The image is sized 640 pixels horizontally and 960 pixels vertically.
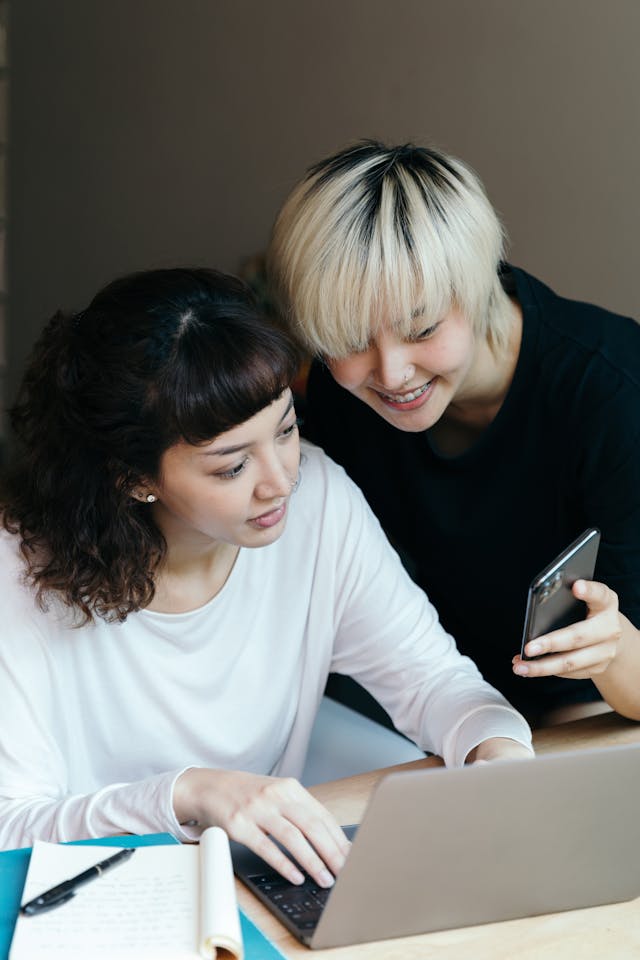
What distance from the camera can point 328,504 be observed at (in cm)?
158

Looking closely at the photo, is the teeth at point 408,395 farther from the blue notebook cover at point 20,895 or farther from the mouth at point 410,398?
the blue notebook cover at point 20,895

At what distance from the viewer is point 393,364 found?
4.62ft

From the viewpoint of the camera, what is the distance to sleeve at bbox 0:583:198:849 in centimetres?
121

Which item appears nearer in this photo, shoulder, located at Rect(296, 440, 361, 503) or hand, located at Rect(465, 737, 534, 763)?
hand, located at Rect(465, 737, 534, 763)

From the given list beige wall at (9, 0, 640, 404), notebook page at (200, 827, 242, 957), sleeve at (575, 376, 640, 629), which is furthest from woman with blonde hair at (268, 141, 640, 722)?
beige wall at (9, 0, 640, 404)

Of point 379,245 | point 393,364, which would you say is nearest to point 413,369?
point 393,364

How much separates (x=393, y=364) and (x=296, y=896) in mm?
632

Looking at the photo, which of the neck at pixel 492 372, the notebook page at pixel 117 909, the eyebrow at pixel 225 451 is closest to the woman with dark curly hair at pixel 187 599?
the eyebrow at pixel 225 451

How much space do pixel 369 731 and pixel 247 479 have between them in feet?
1.90

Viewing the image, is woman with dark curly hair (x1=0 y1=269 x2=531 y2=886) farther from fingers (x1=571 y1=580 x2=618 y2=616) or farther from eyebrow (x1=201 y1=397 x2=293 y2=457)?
fingers (x1=571 y1=580 x2=618 y2=616)

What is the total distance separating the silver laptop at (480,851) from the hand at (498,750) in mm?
226

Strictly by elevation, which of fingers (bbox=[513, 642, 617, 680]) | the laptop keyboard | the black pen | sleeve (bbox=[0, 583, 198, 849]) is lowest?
sleeve (bbox=[0, 583, 198, 849])

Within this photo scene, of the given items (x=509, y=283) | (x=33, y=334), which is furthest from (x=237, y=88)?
(x=509, y=283)

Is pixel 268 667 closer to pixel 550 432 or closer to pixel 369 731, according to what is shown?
pixel 369 731
